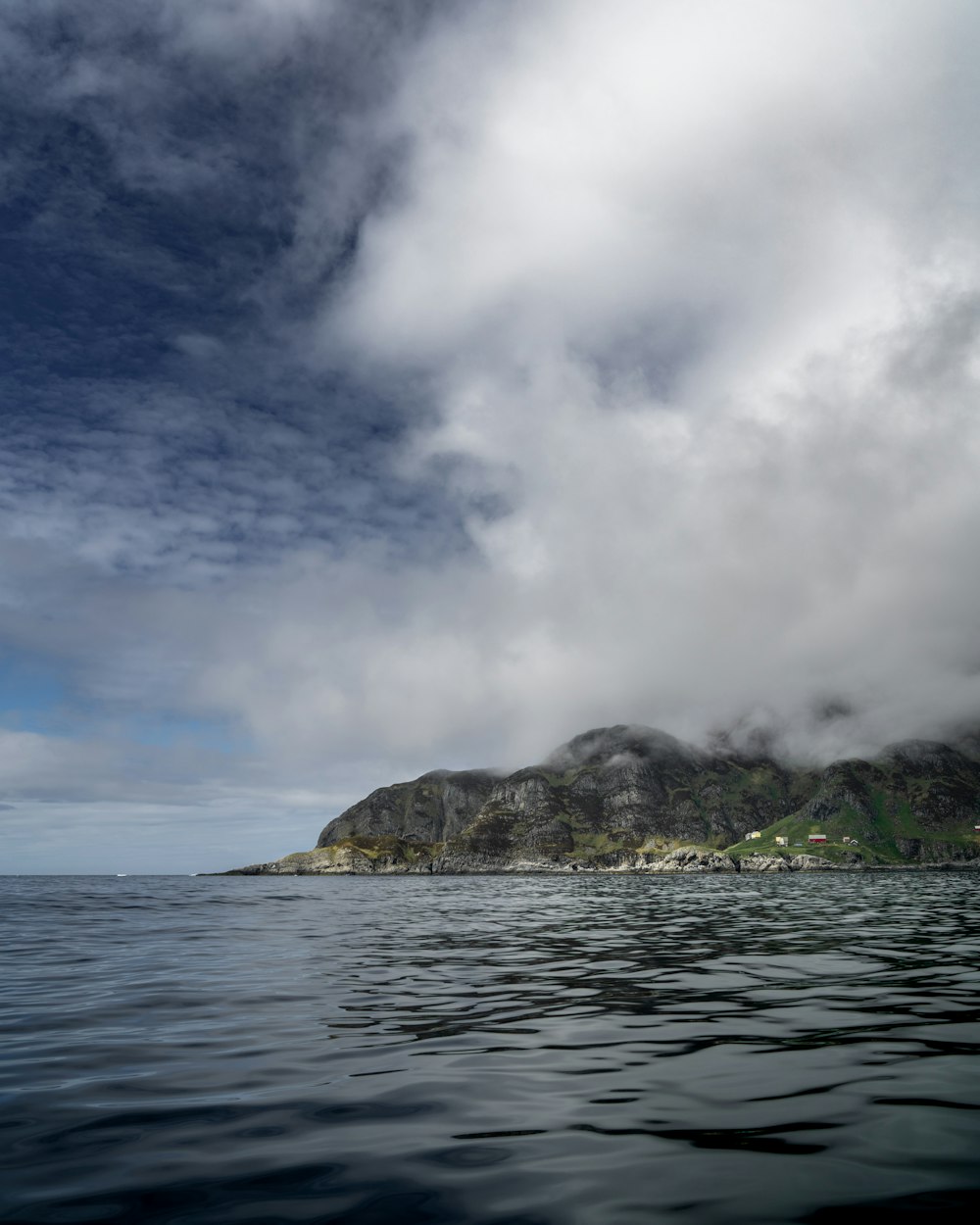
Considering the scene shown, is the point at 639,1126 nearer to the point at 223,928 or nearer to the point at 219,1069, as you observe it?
the point at 219,1069

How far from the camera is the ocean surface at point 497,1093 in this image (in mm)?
7699

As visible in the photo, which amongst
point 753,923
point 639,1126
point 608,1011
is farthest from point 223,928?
point 639,1126

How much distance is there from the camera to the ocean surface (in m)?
7.70

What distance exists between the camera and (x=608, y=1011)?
57.6 ft

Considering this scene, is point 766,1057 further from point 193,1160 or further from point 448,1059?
point 193,1160

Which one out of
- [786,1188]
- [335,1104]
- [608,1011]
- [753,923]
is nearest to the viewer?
[786,1188]

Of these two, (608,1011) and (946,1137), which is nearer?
(946,1137)

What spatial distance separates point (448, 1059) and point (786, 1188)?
7292 mm

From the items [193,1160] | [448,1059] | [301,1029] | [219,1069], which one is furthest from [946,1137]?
[301,1029]

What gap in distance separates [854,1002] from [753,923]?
2876 cm

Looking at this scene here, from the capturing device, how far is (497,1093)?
37.3ft

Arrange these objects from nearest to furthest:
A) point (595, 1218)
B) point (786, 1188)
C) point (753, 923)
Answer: point (595, 1218) < point (786, 1188) < point (753, 923)

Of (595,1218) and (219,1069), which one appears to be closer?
(595,1218)

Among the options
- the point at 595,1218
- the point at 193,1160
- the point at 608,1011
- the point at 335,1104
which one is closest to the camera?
the point at 595,1218
